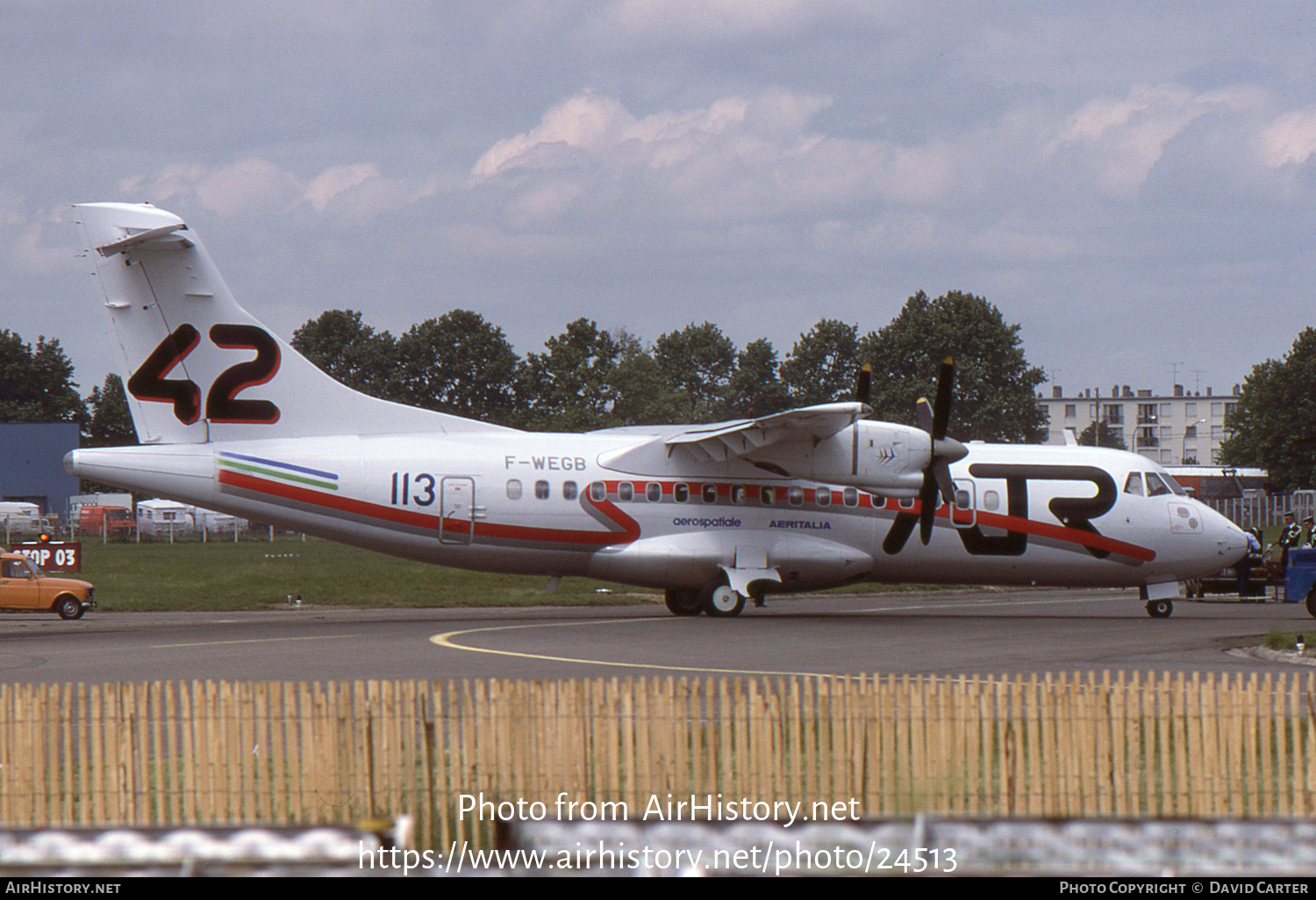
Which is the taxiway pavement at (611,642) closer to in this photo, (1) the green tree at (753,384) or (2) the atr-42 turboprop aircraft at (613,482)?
(2) the atr-42 turboprop aircraft at (613,482)

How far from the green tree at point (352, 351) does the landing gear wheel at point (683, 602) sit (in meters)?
93.8

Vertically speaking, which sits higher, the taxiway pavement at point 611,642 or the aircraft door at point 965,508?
the aircraft door at point 965,508

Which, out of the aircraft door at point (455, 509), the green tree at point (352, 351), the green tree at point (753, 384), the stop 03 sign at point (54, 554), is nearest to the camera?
the aircraft door at point (455, 509)

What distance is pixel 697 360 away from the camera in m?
160

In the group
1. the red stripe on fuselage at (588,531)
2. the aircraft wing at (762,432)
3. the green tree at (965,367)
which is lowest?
the red stripe on fuselage at (588,531)

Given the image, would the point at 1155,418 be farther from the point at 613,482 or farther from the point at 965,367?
the point at 613,482

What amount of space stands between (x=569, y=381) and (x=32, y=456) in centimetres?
4220

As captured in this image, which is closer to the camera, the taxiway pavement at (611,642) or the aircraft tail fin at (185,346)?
the taxiway pavement at (611,642)

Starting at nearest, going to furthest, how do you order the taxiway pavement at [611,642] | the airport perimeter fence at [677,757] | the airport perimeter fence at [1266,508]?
1. the airport perimeter fence at [677,757]
2. the taxiway pavement at [611,642]
3. the airport perimeter fence at [1266,508]

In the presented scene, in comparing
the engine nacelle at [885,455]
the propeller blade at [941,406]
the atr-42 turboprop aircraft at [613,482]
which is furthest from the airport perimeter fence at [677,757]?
the engine nacelle at [885,455]

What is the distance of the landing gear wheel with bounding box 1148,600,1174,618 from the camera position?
1222 inches

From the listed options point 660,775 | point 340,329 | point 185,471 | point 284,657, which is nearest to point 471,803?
point 660,775

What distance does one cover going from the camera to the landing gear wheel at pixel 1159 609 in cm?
3103

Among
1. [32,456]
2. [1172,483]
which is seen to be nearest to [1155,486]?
[1172,483]
